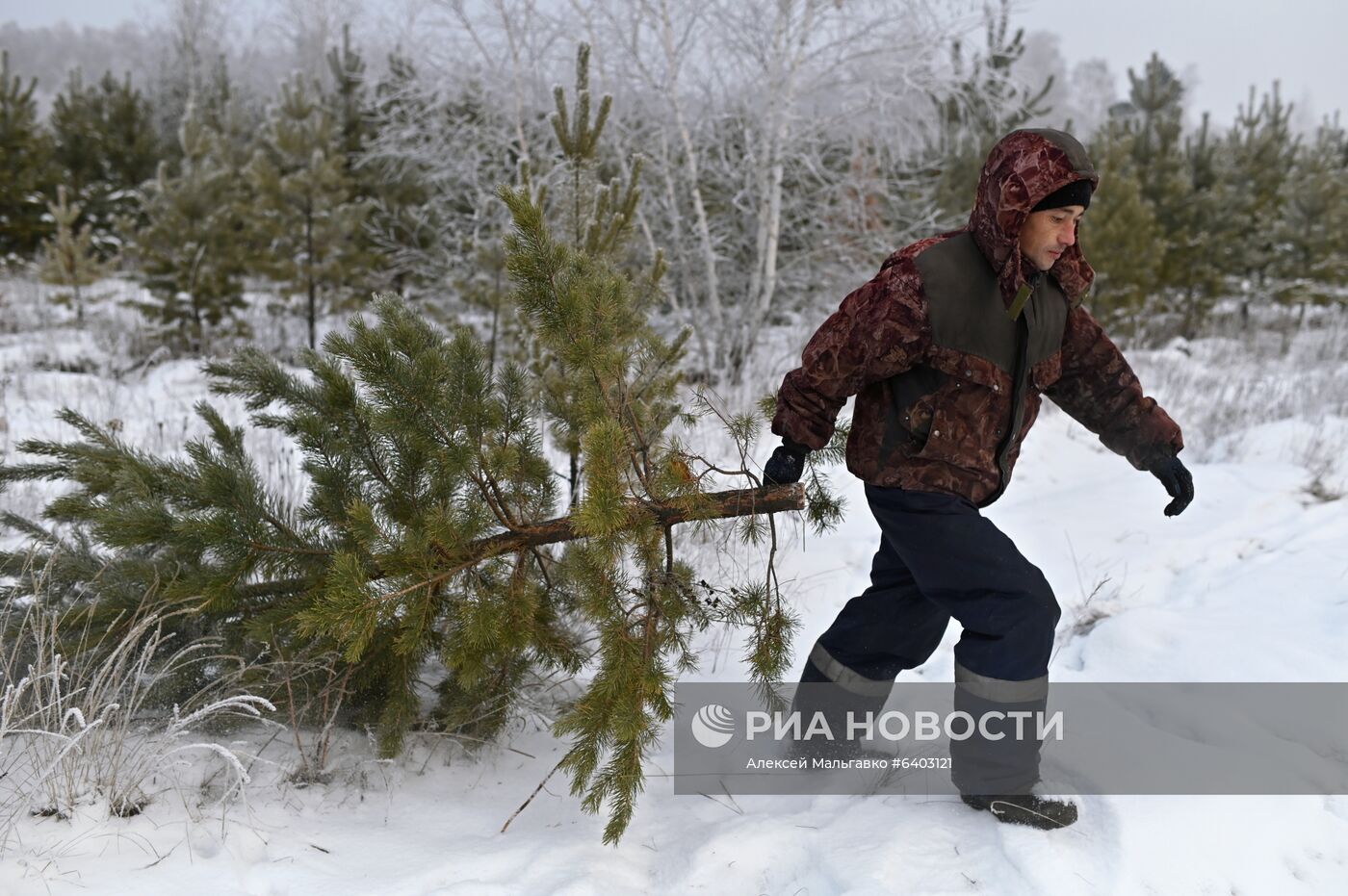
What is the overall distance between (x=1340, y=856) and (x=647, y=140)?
669cm

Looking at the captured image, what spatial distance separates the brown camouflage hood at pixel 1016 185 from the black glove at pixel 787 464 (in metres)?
0.58

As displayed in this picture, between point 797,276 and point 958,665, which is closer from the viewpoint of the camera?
point 958,665

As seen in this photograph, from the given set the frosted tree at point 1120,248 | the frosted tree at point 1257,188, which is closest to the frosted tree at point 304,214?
the frosted tree at point 1120,248

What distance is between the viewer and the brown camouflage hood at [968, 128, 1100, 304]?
187 cm

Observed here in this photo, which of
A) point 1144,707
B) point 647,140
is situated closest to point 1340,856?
point 1144,707

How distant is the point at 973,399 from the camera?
201 centimetres

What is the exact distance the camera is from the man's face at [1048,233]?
194cm

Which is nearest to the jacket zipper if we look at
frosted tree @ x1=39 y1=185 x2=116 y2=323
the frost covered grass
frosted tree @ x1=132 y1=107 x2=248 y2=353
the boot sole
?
the boot sole

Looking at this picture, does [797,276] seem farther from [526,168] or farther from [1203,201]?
[1203,201]

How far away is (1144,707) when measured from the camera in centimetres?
270

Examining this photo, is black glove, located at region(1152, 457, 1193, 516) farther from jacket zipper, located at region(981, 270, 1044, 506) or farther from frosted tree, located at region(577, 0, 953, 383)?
frosted tree, located at region(577, 0, 953, 383)

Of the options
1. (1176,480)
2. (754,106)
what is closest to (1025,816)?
(1176,480)

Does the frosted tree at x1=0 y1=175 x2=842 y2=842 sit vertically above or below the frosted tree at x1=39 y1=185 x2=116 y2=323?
below

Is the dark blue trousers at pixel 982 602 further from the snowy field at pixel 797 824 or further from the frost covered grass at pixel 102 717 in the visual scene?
the frost covered grass at pixel 102 717
